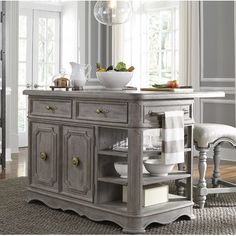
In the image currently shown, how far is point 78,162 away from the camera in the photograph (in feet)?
12.0

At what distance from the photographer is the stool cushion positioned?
3855 mm

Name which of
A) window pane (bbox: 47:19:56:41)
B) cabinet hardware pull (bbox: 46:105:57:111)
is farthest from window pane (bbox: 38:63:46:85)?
cabinet hardware pull (bbox: 46:105:57:111)

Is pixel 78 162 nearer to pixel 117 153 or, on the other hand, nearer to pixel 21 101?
pixel 117 153

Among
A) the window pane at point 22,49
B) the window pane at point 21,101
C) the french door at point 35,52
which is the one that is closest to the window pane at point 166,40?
the french door at point 35,52

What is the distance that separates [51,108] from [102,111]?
1.88 ft

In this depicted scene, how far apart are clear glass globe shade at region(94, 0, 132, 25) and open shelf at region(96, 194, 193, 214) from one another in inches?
74.2

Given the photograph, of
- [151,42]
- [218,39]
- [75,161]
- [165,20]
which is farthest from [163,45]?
[75,161]

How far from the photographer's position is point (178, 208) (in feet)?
11.6

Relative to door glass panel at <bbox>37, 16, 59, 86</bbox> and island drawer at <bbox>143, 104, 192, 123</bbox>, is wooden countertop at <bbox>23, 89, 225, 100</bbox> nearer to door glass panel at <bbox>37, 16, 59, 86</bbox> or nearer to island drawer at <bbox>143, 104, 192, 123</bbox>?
island drawer at <bbox>143, 104, 192, 123</bbox>

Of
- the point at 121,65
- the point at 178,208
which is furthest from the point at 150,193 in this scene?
the point at 121,65

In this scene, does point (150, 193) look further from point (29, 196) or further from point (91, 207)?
point (29, 196)

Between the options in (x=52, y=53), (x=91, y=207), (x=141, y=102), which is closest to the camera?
(x=141, y=102)

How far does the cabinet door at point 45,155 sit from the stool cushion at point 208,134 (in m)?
0.99

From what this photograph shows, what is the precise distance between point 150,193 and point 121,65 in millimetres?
1017
